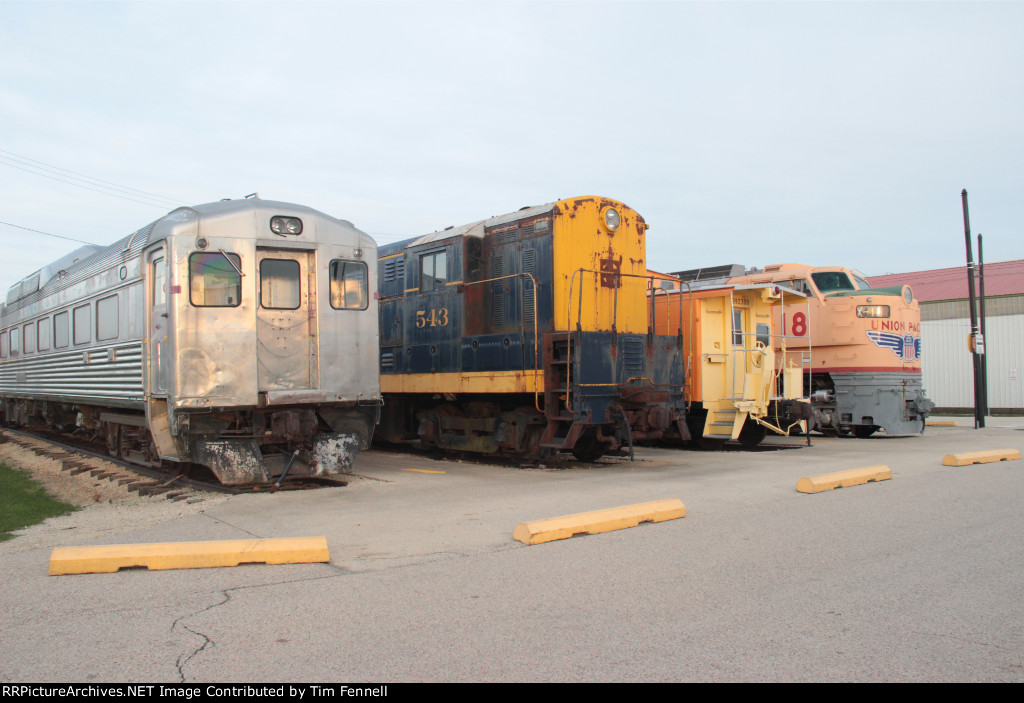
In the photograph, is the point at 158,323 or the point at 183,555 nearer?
the point at 183,555

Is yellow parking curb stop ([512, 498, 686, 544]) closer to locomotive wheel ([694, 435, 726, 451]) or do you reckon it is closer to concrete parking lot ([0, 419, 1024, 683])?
concrete parking lot ([0, 419, 1024, 683])

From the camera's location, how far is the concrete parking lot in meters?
3.73

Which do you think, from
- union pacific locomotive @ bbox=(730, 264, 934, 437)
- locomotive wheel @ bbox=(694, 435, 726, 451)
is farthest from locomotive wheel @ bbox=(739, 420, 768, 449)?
union pacific locomotive @ bbox=(730, 264, 934, 437)

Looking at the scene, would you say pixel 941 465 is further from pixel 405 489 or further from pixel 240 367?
pixel 240 367

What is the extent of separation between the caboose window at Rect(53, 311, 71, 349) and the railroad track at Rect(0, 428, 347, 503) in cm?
191

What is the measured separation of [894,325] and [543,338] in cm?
969

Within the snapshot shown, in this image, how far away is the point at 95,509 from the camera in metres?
8.44

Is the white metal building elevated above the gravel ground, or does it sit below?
above

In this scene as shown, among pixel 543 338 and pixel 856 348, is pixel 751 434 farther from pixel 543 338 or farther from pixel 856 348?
pixel 543 338

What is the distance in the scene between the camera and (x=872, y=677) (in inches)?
139

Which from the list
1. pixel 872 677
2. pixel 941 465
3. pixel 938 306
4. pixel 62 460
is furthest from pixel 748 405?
pixel 938 306

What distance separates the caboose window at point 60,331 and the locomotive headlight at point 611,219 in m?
9.09

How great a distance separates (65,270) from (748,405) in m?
12.4

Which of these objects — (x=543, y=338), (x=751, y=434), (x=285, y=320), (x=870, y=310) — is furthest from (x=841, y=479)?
(x=870, y=310)
